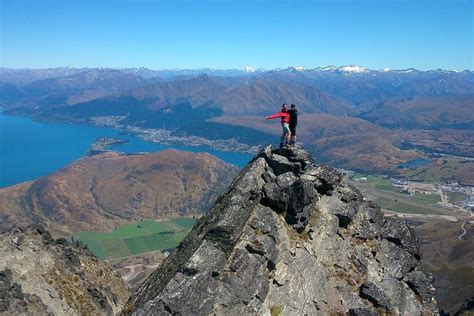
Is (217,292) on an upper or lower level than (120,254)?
upper

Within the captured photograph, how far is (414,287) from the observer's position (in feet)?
90.5

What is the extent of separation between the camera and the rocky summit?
21.3 meters

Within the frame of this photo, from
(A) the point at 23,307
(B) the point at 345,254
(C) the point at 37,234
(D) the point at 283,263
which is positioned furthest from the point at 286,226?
(C) the point at 37,234

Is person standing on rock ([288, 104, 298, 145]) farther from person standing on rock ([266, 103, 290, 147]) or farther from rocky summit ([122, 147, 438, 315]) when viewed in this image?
rocky summit ([122, 147, 438, 315])

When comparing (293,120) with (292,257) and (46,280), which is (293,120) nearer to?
(292,257)

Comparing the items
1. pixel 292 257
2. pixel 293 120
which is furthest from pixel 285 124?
pixel 292 257

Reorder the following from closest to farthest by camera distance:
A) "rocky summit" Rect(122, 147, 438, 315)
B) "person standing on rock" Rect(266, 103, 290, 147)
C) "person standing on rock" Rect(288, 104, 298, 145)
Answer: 1. "rocky summit" Rect(122, 147, 438, 315)
2. "person standing on rock" Rect(266, 103, 290, 147)
3. "person standing on rock" Rect(288, 104, 298, 145)

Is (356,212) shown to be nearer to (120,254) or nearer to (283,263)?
(283,263)

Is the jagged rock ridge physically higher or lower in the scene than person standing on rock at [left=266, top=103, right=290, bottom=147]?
lower

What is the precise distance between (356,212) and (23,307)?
92.9 ft

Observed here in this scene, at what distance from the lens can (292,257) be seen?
955 inches

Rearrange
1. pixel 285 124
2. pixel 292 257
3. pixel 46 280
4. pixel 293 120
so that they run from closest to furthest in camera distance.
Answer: pixel 292 257 < pixel 285 124 < pixel 293 120 < pixel 46 280

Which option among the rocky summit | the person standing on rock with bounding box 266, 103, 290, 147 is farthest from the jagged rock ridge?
the person standing on rock with bounding box 266, 103, 290, 147

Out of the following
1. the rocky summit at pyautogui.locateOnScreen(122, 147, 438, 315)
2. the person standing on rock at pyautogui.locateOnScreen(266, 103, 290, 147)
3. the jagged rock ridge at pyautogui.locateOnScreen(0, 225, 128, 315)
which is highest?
the person standing on rock at pyautogui.locateOnScreen(266, 103, 290, 147)
